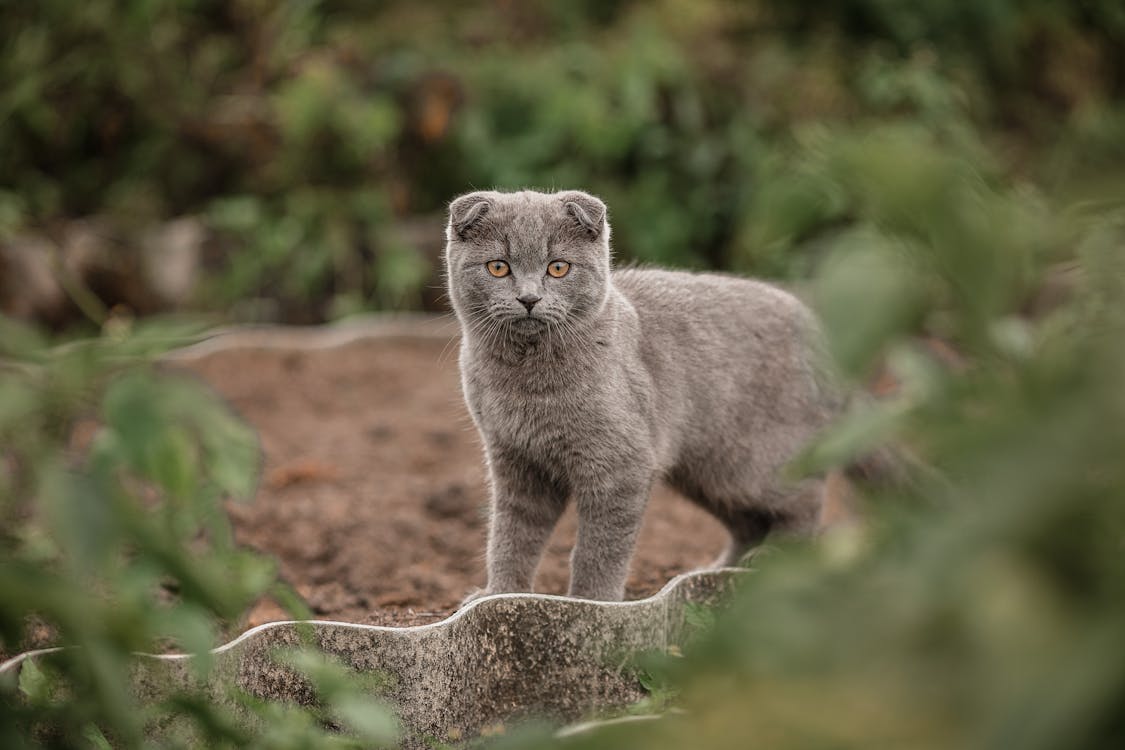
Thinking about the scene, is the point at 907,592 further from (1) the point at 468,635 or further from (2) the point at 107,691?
(1) the point at 468,635

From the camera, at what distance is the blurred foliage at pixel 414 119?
20.2 feet

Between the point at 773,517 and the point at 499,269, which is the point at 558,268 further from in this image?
the point at 773,517

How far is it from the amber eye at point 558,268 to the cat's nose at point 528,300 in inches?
4.8

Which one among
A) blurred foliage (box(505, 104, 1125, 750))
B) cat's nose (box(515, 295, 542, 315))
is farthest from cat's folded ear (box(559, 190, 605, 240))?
blurred foliage (box(505, 104, 1125, 750))

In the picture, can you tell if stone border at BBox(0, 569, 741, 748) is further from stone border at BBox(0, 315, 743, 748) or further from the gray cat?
the gray cat

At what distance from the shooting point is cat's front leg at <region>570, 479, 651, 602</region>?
115 inches

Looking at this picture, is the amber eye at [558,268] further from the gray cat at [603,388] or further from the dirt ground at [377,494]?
the dirt ground at [377,494]

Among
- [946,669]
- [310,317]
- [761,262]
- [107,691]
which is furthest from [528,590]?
[310,317]

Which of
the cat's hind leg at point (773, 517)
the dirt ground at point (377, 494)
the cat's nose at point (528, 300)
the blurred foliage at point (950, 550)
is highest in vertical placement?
the blurred foliage at point (950, 550)

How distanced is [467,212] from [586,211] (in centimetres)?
29

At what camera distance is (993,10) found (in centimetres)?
648

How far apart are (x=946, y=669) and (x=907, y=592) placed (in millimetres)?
61

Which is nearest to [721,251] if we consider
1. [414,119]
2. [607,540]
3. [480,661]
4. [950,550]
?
[414,119]

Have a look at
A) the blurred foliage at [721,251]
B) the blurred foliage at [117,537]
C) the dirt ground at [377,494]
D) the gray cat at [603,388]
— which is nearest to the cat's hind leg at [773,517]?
the gray cat at [603,388]
